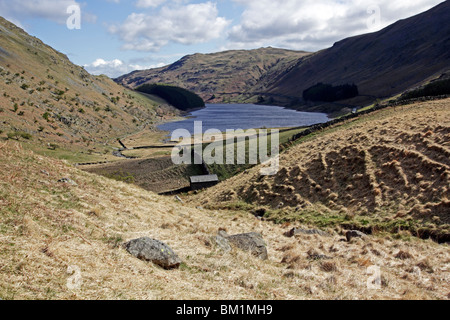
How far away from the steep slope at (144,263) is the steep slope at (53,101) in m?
53.1

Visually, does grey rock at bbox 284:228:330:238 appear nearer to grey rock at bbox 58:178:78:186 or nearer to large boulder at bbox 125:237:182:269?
large boulder at bbox 125:237:182:269

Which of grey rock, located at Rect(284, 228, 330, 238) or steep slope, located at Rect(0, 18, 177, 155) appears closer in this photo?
grey rock, located at Rect(284, 228, 330, 238)

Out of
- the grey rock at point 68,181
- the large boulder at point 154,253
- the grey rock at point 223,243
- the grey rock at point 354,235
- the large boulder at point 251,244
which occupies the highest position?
the grey rock at point 68,181

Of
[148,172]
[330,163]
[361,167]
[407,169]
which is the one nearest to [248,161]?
[148,172]

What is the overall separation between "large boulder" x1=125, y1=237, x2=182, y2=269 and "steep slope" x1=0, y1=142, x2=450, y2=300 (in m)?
0.29

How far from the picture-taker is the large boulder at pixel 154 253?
33.0 ft

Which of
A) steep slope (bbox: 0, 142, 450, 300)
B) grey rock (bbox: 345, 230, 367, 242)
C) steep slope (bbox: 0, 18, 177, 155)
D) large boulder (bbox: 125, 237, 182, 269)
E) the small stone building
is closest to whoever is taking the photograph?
steep slope (bbox: 0, 142, 450, 300)

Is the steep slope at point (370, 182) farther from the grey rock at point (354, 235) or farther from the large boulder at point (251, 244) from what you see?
the large boulder at point (251, 244)

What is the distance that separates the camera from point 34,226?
33.7ft

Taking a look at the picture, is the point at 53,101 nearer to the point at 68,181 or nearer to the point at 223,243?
the point at 68,181

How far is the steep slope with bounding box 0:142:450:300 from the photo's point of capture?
8.00 metres

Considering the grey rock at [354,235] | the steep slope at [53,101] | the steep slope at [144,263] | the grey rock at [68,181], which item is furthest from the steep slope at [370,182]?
the steep slope at [53,101]

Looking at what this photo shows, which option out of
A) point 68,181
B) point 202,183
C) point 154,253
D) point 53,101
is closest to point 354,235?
point 154,253

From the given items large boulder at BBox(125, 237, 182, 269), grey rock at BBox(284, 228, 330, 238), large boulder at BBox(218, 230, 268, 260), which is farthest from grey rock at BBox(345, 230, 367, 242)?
large boulder at BBox(125, 237, 182, 269)
